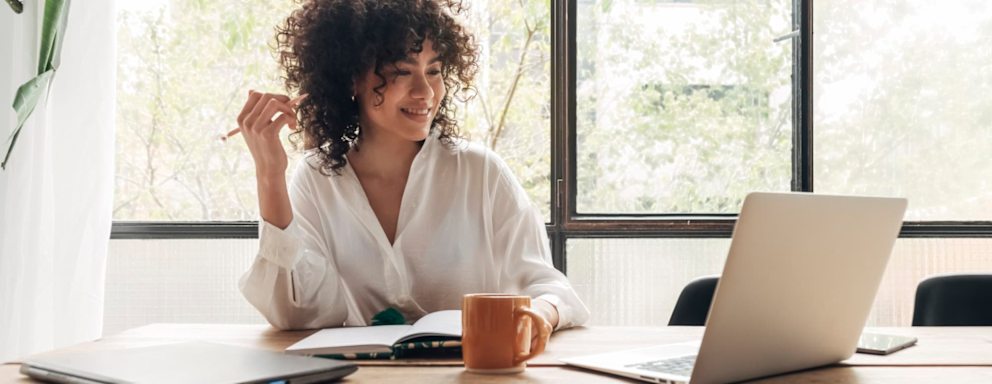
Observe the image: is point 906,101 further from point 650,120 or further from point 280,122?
point 280,122

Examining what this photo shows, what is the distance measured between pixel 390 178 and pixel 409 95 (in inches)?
7.8

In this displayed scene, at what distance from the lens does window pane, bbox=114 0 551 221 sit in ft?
9.30

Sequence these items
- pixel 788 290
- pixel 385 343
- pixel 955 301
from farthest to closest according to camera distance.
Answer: pixel 955 301 → pixel 385 343 → pixel 788 290

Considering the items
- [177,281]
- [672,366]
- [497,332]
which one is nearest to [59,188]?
[177,281]

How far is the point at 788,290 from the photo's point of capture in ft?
3.38

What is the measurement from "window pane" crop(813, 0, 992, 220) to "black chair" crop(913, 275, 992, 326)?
817 millimetres

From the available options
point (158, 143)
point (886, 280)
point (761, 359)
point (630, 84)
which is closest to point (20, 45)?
point (158, 143)

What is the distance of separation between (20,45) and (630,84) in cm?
168

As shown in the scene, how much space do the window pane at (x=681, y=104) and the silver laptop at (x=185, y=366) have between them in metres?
1.81

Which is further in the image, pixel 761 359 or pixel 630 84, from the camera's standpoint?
pixel 630 84

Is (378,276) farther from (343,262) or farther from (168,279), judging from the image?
(168,279)

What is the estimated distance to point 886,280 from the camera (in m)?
2.87

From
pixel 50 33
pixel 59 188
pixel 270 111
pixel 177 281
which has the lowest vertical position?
pixel 177 281

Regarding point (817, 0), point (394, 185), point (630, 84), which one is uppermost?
point (817, 0)
